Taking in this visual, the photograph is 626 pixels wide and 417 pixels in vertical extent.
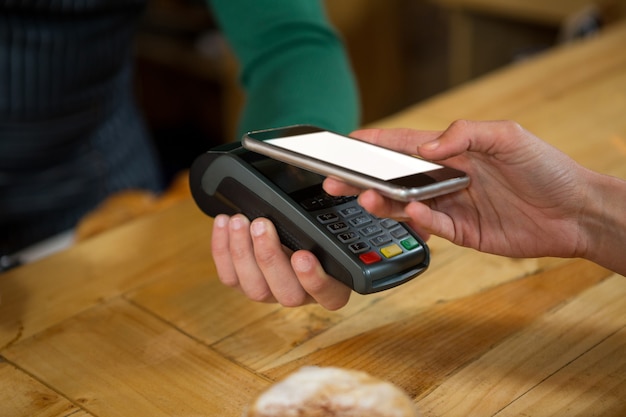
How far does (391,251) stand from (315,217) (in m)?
0.06

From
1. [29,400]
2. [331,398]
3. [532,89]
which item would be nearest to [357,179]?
[331,398]

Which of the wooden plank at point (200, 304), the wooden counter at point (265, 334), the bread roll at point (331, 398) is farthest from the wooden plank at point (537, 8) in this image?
the bread roll at point (331, 398)

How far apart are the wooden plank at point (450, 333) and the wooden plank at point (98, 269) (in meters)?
0.18

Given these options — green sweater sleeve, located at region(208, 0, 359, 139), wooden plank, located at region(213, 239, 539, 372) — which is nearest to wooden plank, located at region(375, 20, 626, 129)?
green sweater sleeve, located at region(208, 0, 359, 139)

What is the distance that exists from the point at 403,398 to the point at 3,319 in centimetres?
33

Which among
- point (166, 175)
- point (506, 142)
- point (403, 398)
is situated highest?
point (506, 142)

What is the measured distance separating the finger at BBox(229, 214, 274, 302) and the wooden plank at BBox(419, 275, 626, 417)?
0.48 ft

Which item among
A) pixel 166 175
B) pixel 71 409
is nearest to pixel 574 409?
pixel 71 409

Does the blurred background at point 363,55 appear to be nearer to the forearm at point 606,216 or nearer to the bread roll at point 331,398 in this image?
the forearm at point 606,216

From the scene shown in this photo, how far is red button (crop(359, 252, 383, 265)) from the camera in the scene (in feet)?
1.83

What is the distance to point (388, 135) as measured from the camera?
65 centimetres

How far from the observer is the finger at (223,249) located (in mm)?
606

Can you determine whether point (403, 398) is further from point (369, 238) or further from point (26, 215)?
point (26, 215)

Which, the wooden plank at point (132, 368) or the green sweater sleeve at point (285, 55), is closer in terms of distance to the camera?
the wooden plank at point (132, 368)
